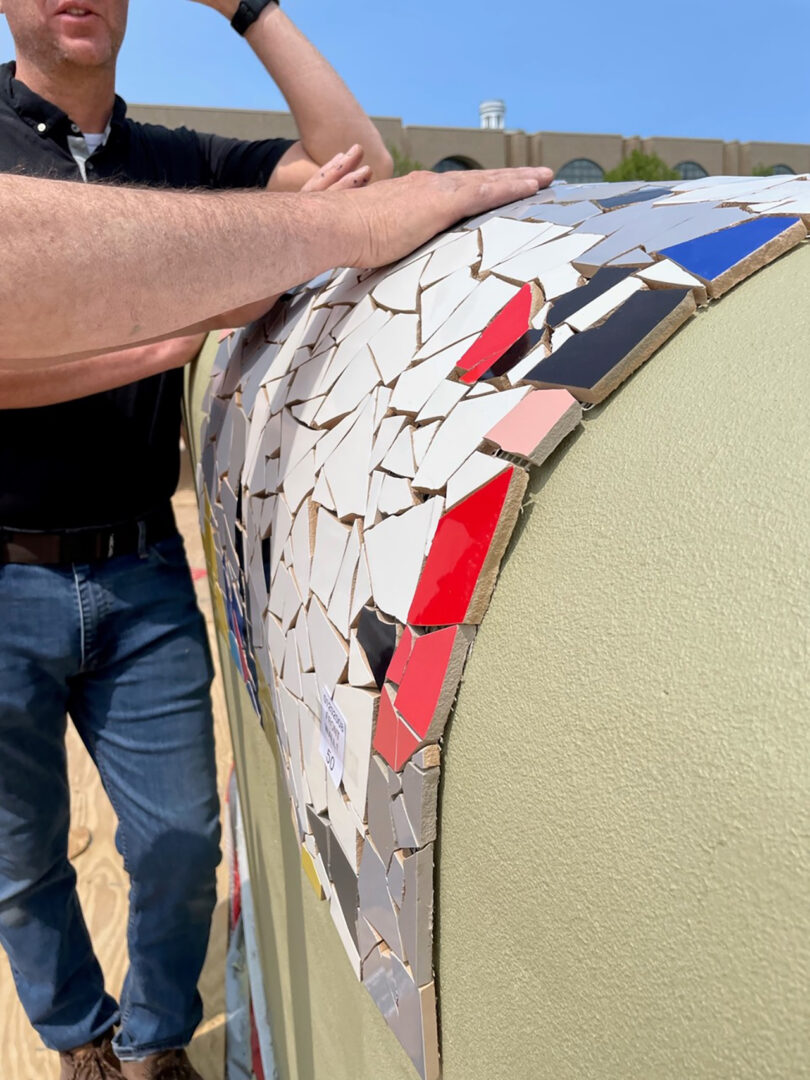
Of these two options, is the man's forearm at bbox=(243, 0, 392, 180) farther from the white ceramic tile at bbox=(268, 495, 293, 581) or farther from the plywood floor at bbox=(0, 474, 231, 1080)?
the plywood floor at bbox=(0, 474, 231, 1080)

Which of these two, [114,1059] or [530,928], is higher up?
[530,928]

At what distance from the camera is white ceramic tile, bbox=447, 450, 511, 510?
2.13ft

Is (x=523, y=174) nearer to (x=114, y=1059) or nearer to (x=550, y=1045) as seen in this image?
(x=550, y=1045)

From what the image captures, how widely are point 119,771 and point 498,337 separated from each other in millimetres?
1446

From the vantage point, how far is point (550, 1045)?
0.54 m

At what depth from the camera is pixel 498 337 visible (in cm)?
77

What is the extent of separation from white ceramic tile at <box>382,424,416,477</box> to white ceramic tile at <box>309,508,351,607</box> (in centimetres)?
11

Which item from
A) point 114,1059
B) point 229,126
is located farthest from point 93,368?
point 229,126

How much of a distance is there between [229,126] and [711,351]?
82.4 ft

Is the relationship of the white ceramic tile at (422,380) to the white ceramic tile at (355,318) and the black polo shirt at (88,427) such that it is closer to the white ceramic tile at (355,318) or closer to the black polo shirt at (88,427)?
the white ceramic tile at (355,318)

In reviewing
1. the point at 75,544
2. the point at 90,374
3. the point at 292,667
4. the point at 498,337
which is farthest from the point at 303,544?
the point at 75,544

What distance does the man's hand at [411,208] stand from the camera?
43.0 inches

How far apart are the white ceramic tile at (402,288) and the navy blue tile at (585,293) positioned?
267 millimetres

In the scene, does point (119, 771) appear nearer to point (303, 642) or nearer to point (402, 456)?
point (303, 642)
